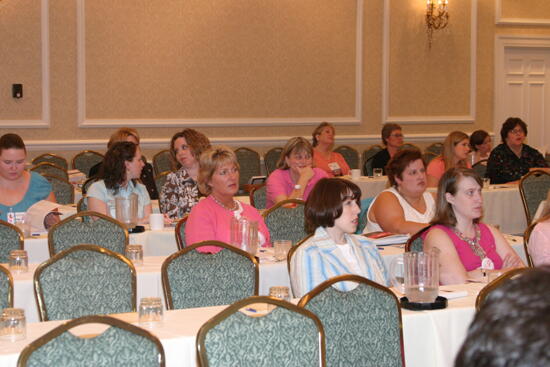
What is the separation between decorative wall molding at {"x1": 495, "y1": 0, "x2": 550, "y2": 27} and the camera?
38.7 feet

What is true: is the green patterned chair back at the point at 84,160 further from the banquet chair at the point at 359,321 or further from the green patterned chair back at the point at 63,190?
the banquet chair at the point at 359,321

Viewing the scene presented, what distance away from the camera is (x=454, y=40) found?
1163cm

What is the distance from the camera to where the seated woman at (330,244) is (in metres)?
3.90

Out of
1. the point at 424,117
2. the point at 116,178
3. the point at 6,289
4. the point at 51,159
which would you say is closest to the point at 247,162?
the point at 51,159

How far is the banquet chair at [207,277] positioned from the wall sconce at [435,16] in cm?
→ 808

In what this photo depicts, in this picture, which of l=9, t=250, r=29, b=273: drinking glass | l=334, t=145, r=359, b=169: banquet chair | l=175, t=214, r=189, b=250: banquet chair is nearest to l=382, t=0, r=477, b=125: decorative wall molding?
l=334, t=145, r=359, b=169: banquet chair

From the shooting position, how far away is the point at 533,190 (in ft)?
25.4

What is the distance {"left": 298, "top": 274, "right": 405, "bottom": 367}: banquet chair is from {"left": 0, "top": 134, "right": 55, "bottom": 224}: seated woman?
348cm

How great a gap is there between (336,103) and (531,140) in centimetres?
314

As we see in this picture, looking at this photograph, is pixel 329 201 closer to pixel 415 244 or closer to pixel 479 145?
pixel 415 244

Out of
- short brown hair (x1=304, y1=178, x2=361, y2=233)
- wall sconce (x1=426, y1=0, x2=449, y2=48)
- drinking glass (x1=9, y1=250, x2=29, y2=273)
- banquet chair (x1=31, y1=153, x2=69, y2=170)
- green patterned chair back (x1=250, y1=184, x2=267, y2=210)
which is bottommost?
drinking glass (x1=9, y1=250, x2=29, y2=273)

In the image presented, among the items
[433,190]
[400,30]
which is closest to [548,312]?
[433,190]

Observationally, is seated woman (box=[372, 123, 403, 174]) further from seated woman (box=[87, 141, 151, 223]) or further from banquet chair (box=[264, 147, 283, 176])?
seated woman (box=[87, 141, 151, 223])

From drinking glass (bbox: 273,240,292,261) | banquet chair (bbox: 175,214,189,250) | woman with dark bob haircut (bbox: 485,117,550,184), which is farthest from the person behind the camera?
woman with dark bob haircut (bbox: 485,117,550,184)
